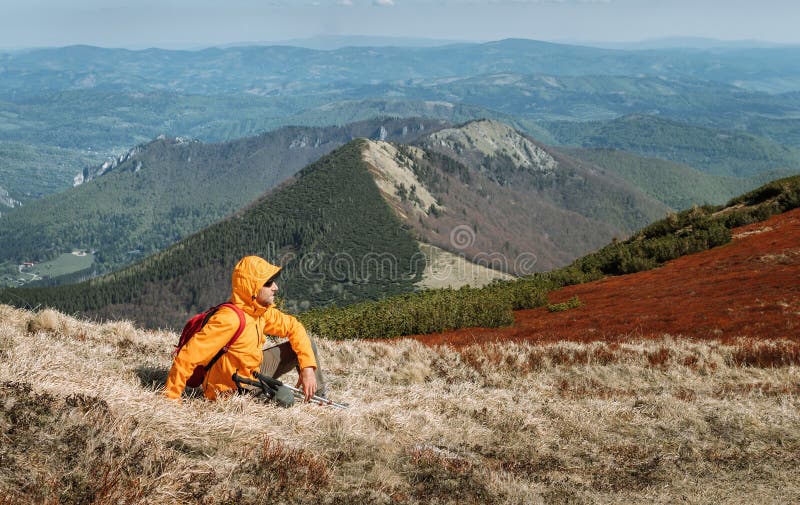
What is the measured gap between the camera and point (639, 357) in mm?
14320

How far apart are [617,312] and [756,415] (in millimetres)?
11326

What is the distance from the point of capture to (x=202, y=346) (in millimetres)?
7641

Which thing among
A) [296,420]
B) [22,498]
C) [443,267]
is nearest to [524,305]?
[296,420]

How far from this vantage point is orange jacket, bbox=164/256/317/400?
25.1 feet

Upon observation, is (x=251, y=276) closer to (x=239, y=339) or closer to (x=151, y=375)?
(x=239, y=339)

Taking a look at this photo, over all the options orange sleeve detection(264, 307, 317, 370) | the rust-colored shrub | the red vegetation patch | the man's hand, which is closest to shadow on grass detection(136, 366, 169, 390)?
orange sleeve detection(264, 307, 317, 370)

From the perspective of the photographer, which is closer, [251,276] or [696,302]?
[251,276]

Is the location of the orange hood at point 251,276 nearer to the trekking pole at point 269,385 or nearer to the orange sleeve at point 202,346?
the orange sleeve at point 202,346

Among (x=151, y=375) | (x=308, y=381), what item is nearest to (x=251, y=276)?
(x=308, y=381)

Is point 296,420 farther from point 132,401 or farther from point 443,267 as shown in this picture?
point 443,267

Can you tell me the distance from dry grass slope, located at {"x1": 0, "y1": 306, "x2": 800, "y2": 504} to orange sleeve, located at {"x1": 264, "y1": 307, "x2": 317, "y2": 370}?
30.2 inches

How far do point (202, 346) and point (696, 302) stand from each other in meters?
17.5

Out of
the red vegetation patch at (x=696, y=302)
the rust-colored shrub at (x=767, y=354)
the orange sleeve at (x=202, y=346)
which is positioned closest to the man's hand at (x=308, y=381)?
the orange sleeve at (x=202, y=346)

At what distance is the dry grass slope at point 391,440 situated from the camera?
19.7ft
